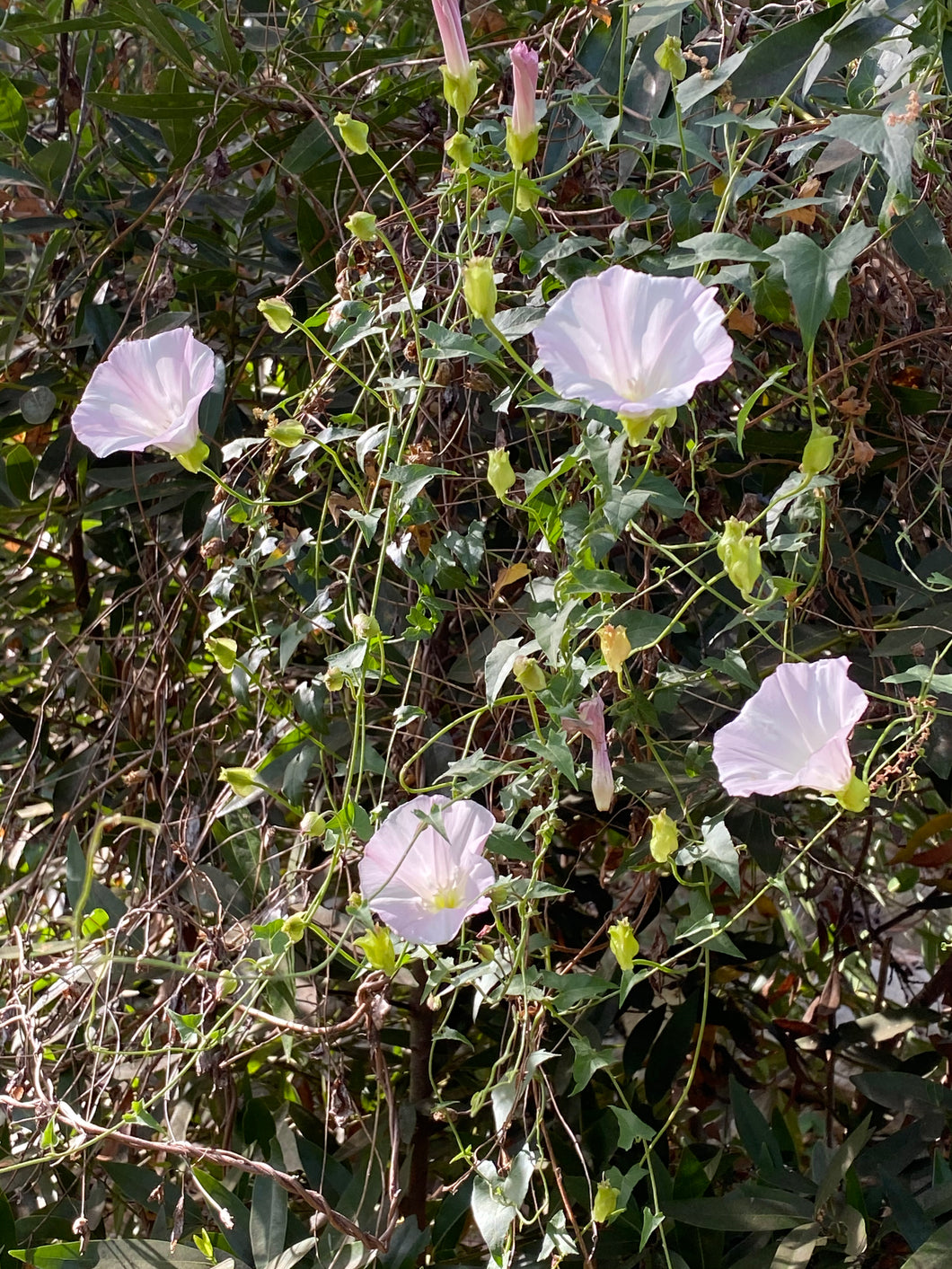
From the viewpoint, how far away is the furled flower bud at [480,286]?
0.53 m

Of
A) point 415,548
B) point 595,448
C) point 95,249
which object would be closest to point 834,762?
point 595,448

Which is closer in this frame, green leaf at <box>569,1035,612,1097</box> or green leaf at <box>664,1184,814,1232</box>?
green leaf at <box>569,1035,612,1097</box>

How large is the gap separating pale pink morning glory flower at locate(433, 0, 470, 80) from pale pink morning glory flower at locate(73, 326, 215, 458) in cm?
19

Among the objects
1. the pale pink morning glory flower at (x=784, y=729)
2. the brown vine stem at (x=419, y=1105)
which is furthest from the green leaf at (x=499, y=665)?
the brown vine stem at (x=419, y=1105)

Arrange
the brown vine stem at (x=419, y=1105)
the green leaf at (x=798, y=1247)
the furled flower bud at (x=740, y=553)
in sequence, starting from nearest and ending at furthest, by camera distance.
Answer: the furled flower bud at (x=740, y=553)
the green leaf at (x=798, y=1247)
the brown vine stem at (x=419, y=1105)

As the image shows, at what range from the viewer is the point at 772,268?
1.94 feet

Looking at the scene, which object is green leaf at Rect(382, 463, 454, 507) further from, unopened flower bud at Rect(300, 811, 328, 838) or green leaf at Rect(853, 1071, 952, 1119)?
green leaf at Rect(853, 1071, 952, 1119)

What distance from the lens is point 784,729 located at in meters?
0.53

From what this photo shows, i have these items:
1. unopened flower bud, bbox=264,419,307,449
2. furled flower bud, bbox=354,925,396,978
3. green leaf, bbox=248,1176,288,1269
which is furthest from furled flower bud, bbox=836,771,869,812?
green leaf, bbox=248,1176,288,1269

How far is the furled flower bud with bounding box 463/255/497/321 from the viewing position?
20.7 inches

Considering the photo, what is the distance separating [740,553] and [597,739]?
0.13m

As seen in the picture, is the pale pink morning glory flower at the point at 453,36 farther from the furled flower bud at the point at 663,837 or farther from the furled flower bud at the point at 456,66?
the furled flower bud at the point at 663,837

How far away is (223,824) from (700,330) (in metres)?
0.52

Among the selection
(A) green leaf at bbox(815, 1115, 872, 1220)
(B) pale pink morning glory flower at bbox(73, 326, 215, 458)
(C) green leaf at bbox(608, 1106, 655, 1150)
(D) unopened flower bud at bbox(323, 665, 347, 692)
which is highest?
(B) pale pink morning glory flower at bbox(73, 326, 215, 458)
